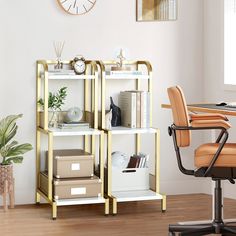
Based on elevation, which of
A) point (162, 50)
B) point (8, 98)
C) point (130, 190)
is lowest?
point (130, 190)

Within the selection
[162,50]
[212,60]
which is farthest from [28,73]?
[212,60]

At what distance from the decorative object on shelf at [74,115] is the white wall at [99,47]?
0.93 feet

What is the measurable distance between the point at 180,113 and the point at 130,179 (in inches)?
52.9

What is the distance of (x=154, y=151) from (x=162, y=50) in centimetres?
80

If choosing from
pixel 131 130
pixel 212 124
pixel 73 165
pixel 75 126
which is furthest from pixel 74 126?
pixel 212 124

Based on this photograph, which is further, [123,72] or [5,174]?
[123,72]

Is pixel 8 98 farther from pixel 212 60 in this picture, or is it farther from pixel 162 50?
pixel 212 60

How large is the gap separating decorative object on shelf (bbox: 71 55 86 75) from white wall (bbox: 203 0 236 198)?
3.65 feet

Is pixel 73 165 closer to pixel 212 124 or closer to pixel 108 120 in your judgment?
pixel 108 120

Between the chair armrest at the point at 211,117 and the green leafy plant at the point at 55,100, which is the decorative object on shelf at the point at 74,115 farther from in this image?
the chair armrest at the point at 211,117

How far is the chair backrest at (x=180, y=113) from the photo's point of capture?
3.87 metres

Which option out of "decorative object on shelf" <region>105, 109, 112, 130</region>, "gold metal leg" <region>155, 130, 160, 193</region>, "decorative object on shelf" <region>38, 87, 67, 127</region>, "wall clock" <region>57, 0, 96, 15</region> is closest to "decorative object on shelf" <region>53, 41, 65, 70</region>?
"decorative object on shelf" <region>38, 87, 67, 127</region>

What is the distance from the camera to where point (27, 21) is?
5.11 m

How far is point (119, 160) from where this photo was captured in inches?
201
